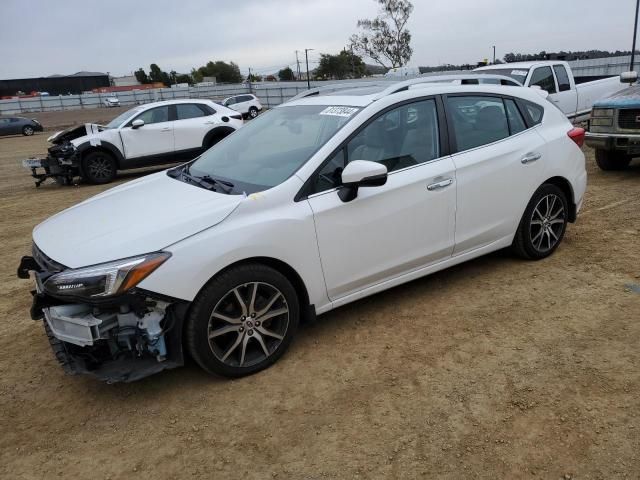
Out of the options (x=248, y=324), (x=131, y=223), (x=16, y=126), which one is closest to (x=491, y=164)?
(x=248, y=324)

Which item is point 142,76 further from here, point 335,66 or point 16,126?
point 16,126

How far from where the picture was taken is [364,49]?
57750 mm

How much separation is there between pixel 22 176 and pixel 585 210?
13148 mm

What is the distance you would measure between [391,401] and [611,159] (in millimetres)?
7526

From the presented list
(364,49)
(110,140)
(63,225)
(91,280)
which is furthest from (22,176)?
(364,49)

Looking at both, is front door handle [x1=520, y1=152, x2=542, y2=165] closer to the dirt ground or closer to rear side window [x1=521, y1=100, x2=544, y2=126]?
rear side window [x1=521, y1=100, x2=544, y2=126]

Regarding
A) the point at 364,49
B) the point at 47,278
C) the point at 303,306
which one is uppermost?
the point at 364,49

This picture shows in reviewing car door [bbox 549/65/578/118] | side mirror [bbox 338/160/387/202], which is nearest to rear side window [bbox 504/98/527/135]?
side mirror [bbox 338/160/387/202]

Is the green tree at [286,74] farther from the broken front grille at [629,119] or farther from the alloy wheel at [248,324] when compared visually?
the alloy wheel at [248,324]

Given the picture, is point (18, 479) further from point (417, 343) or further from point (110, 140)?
point (110, 140)

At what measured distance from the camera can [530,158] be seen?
450 cm

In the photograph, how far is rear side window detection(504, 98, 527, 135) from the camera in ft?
14.9

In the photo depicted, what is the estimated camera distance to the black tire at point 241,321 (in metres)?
3.07

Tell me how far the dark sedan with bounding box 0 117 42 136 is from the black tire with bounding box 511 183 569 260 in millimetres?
30797
